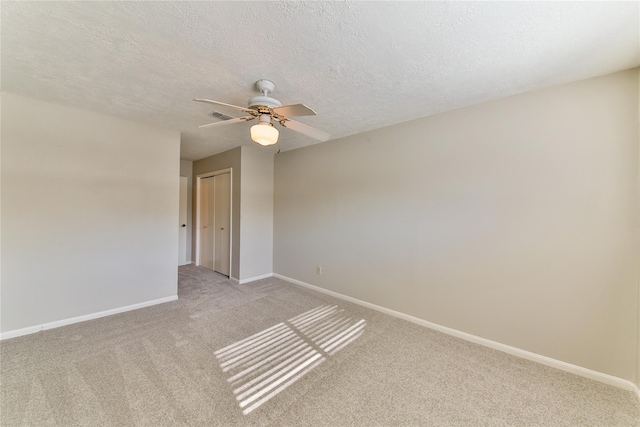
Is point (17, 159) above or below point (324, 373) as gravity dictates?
above

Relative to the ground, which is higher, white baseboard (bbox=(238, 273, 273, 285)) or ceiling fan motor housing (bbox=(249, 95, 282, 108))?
ceiling fan motor housing (bbox=(249, 95, 282, 108))

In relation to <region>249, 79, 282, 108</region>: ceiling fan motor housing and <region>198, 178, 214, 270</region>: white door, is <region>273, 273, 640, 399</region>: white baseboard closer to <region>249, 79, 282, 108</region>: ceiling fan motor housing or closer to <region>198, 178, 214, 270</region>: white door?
<region>249, 79, 282, 108</region>: ceiling fan motor housing

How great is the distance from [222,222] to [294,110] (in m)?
3.67

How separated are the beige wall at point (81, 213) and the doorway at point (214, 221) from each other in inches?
47.6

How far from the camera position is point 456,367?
2.09 meters

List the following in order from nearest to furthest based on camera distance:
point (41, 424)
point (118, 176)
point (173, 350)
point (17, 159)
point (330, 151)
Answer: point (41, 424), point (173, 350), point (17, 159), point (118, 176), point (330, 151)

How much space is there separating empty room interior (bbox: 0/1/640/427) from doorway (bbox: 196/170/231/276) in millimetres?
1220

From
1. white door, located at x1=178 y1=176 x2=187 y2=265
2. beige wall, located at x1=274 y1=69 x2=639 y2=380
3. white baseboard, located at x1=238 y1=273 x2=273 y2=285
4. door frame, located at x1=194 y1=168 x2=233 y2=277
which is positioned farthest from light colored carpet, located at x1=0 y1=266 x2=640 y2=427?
white door, located at x1=178 y1=176 x2=187 y2=265

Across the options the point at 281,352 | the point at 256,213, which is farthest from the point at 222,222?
the point at 281,352

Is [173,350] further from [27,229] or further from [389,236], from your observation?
[389,236]

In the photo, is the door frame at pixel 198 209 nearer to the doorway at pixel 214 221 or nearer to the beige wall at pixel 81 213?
the doorway at pixel 214 221

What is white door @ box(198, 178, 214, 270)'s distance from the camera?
17.2 feet

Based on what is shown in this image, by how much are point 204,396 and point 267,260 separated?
3042 millimetres

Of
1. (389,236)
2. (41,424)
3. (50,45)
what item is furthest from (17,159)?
(389,236)
